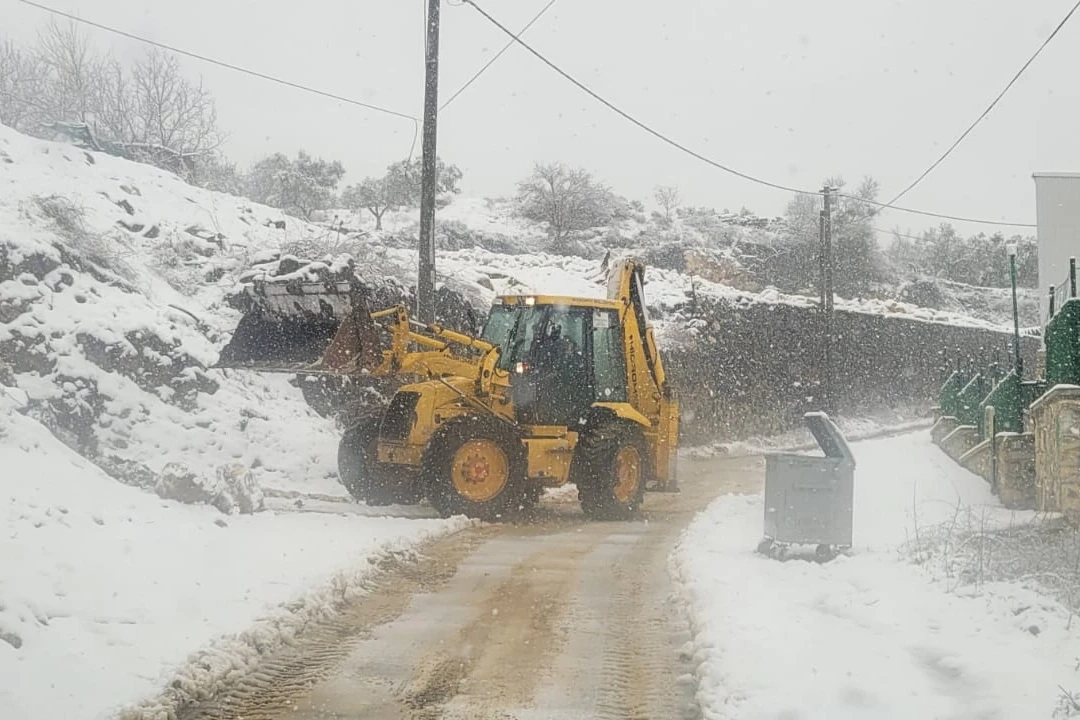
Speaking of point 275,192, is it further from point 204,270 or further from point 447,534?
point 447,534

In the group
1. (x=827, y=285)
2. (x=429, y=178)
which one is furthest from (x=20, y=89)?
(x=827, y=285)

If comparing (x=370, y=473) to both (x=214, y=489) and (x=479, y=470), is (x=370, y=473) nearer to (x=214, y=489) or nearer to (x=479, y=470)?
(x=479, y=470)

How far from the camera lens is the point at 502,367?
44.0ft

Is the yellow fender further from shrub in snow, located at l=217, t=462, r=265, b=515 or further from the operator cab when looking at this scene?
shrub in snow, located at l=217, t=462, r=265, b=515

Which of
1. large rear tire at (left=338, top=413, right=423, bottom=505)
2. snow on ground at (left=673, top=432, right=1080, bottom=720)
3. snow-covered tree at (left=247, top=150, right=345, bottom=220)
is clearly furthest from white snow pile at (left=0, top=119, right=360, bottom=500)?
snow-covered tree at (left=247, top=150, right=345, bottom=220)

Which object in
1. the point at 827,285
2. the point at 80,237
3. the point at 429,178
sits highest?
the point at 827,285

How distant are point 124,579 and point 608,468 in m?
7.05

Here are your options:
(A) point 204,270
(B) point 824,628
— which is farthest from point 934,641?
(A) point 204,270

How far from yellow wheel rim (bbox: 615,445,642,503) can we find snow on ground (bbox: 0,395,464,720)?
3932mm

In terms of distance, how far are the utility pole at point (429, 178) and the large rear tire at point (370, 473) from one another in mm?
2472

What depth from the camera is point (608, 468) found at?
1302 cm

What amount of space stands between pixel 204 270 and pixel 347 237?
3.93 m

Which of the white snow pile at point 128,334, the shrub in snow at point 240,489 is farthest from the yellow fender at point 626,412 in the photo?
the shrub in snow at point 240,489

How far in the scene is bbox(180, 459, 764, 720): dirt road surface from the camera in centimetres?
548
